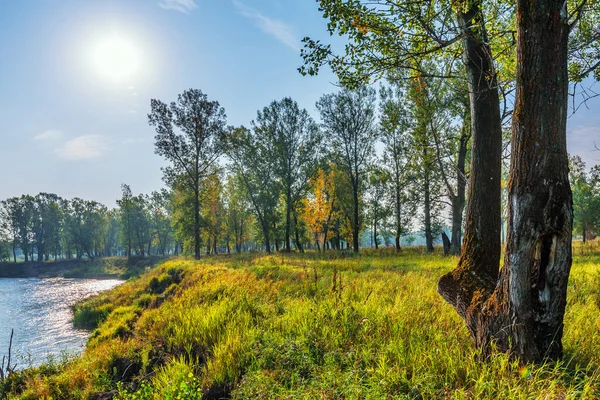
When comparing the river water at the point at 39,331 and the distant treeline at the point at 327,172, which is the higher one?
the distant treeline at the point at 327,172

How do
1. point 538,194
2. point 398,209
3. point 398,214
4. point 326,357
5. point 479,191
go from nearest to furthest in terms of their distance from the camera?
point 538,194
point 326,357
point 479,191
point 398,209
point 398,214

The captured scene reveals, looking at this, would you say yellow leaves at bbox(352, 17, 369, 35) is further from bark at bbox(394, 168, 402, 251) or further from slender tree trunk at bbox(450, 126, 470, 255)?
bark at bbox(394, 168, 402, 251)

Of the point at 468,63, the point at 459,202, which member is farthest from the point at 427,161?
the point at 468,63

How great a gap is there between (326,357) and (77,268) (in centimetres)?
6776

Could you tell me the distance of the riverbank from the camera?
1924 inches

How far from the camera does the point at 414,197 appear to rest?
2541cm

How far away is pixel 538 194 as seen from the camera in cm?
296

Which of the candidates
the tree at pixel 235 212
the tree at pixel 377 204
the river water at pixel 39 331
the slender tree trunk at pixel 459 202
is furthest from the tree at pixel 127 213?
the slender tree trunk at pixel 459 202

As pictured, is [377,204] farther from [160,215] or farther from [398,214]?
[160,215]

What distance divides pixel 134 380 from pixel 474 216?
260 inches

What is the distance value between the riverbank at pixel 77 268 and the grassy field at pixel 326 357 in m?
46.9

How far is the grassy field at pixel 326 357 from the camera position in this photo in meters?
3.04

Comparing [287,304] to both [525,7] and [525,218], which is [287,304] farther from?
[525,7]

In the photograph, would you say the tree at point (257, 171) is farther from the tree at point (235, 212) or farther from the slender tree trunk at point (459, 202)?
the slender tree trunk at point (459, 202)
